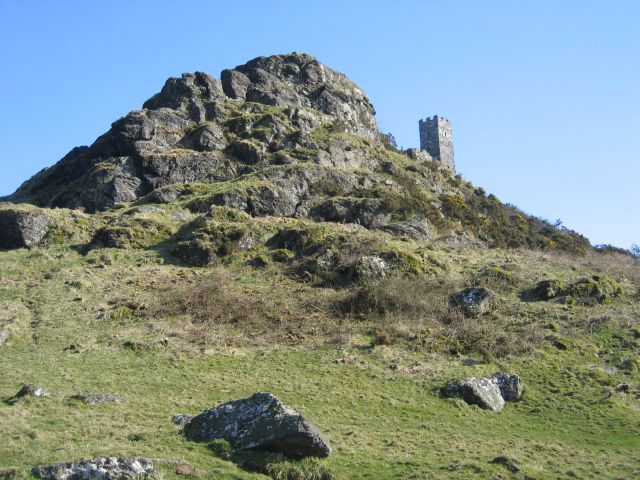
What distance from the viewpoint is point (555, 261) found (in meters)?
49.0

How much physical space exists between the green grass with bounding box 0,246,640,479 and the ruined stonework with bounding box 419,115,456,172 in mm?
46819

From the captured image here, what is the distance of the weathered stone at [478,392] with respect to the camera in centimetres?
2394

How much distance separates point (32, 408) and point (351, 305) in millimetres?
19455

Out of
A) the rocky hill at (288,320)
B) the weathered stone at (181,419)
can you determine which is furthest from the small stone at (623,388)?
the weathered stone at (181,419)

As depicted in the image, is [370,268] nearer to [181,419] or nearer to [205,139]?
[181,419]

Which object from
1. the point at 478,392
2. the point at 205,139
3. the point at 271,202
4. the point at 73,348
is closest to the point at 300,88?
the point at 205,139

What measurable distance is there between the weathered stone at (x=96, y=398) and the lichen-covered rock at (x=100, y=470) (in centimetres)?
755

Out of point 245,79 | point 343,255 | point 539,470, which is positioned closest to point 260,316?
point 343,255

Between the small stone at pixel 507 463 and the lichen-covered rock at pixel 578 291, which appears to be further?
the lichen-covered rock at pixel 578 291

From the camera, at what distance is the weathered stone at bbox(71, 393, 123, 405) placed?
19.7 metres

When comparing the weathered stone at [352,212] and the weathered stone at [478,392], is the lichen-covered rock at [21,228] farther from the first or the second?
the weathered stone at [478,392]

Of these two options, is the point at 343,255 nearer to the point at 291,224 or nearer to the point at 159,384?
the point at 291,224

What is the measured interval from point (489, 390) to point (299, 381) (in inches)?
302

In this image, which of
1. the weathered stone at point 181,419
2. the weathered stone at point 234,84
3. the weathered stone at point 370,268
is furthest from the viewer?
the weathered stone at point 234,84
